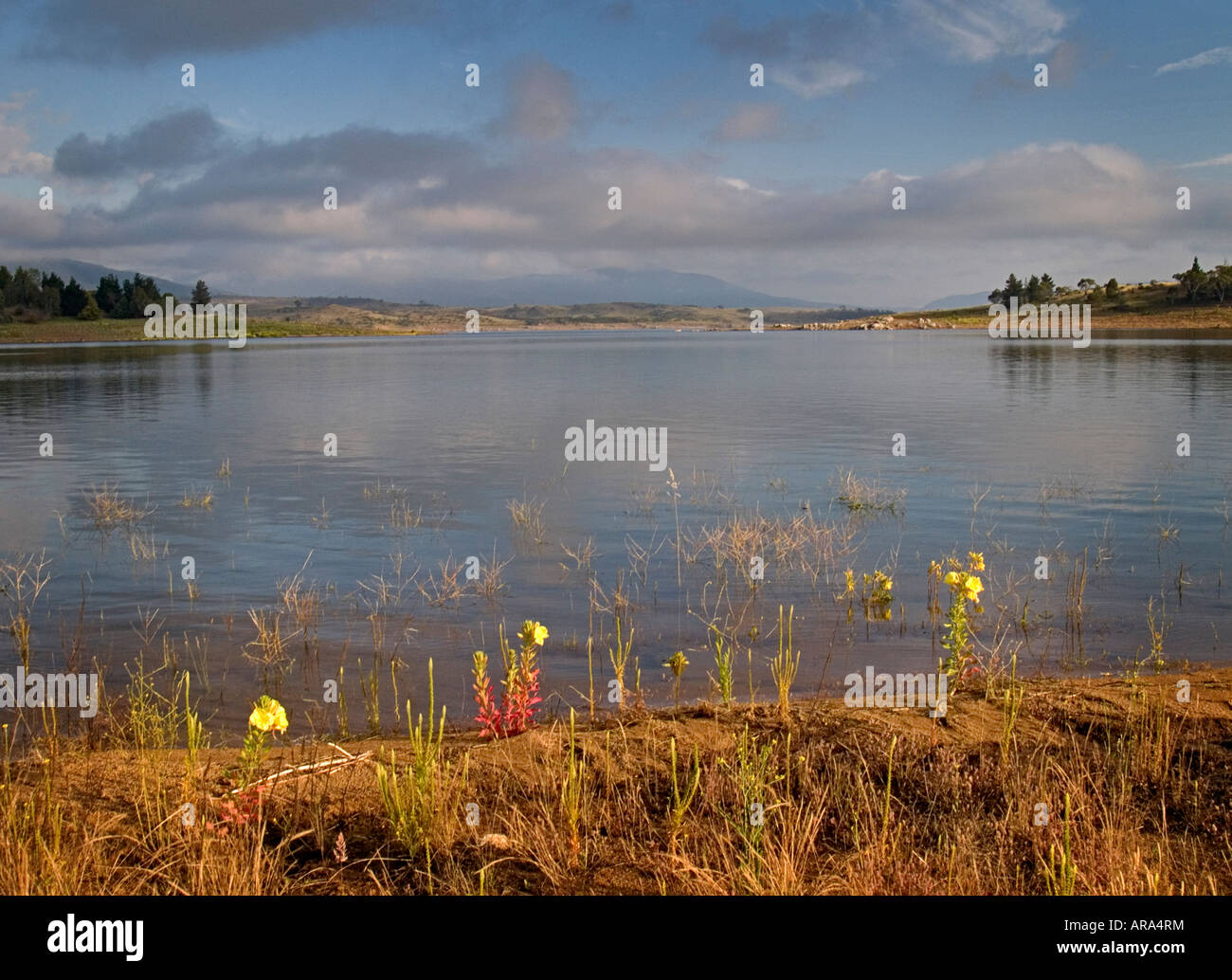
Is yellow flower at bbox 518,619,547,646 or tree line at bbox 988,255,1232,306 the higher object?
tree line at bbox 988,255,1232,306

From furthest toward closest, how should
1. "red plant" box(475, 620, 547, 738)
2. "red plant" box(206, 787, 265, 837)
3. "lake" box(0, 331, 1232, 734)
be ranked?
"lake" box(0, 331, 1232, 734)
"red plant" box(475, 620, 547, 738)
"red plant" box(206, 787, 265, 837)

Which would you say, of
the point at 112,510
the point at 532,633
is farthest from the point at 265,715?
the point at 112,510

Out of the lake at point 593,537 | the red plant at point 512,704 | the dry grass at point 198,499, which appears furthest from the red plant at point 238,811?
the dry grass at point 198,499

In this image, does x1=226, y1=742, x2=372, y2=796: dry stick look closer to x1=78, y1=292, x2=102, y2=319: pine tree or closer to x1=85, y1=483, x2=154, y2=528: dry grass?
x1=85, y1=483, x2=154, y2=528: dry grass

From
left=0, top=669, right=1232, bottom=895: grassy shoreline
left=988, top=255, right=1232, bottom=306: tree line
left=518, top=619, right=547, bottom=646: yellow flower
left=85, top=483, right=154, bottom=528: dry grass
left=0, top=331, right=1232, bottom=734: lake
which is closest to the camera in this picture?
left=0, top=669, right=1232, bottom=895: grassy shoreline

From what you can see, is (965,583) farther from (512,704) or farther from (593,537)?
(593,537)

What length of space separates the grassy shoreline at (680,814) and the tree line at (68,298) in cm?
13391

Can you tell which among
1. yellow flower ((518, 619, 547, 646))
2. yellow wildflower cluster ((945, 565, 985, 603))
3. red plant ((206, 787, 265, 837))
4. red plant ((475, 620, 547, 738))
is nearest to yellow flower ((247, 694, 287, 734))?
red plant ((206, 787, 265, 837))

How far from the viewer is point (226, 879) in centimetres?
439

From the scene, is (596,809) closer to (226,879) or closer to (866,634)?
(226,879)

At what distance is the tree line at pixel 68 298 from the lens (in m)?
129

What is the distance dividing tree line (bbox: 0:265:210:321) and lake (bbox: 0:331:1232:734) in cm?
11122

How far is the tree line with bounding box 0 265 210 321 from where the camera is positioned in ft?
423
